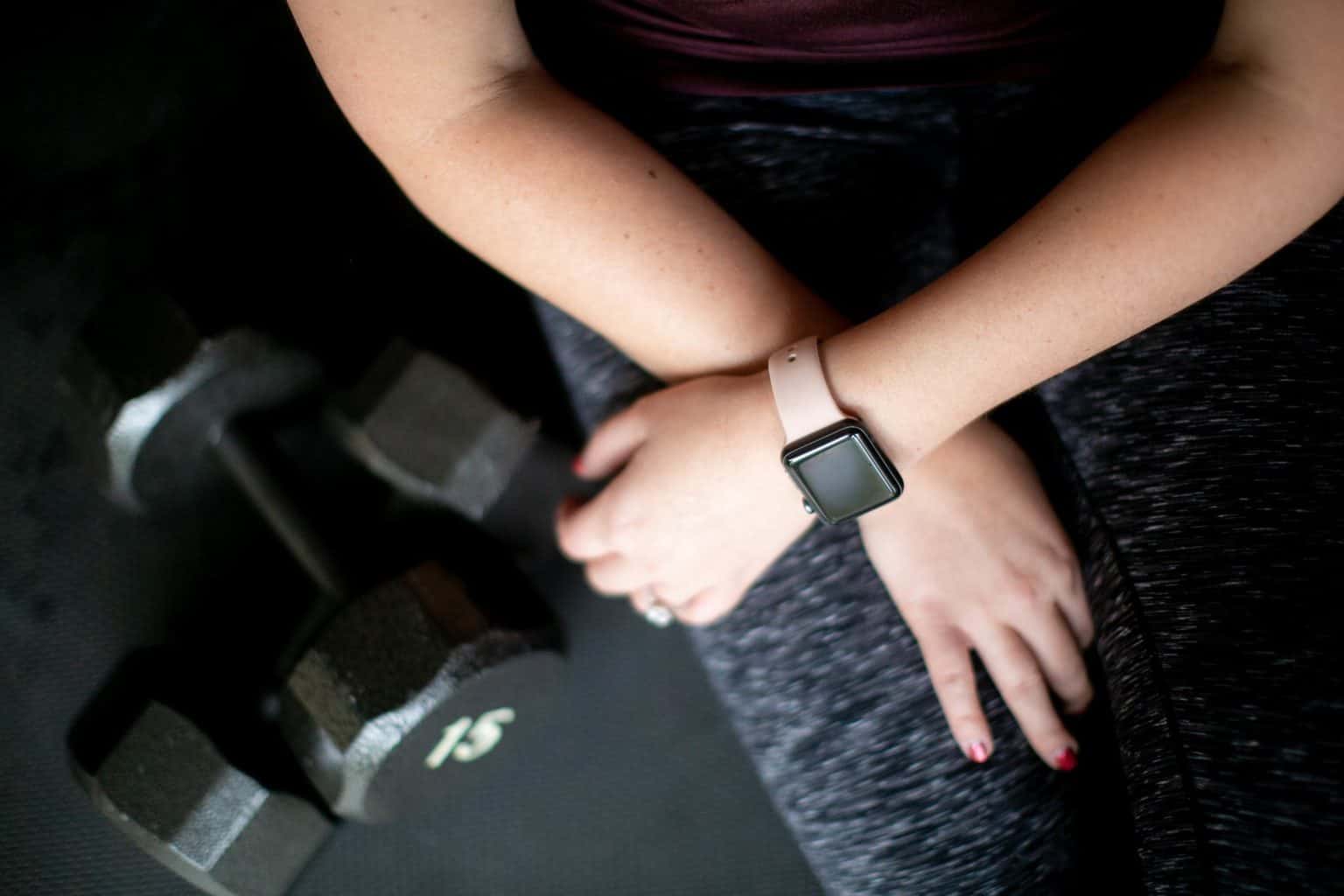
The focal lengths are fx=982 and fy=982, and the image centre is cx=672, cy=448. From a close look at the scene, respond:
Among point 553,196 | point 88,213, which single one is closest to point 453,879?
point 553,196

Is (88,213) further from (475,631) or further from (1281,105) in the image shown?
(1281,105)

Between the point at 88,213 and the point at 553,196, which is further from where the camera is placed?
the point at 88,213

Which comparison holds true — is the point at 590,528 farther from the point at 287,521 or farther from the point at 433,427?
the point at 287,521

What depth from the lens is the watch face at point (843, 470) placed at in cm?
57

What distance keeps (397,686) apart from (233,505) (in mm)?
367

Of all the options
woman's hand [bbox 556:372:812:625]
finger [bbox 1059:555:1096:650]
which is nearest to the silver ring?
woman's hand [bbox 556:372:812:625]

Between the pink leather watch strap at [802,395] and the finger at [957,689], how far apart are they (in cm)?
16

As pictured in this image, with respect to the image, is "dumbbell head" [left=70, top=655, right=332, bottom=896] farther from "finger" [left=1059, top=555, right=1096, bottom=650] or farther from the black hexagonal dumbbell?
"finger" [left=1059, top=555, right=1096, bottom=650]

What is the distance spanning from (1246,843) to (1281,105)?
380 millimetres

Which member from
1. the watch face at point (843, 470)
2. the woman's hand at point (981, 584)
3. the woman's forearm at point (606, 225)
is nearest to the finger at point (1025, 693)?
the woman's hand at point (981, 584)

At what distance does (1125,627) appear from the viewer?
57 cm

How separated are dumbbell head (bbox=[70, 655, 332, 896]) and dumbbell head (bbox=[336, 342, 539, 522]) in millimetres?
271

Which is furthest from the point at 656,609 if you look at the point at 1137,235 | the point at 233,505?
the point at 233,505

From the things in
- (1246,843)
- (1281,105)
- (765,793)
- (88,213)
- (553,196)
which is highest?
(88,213)
